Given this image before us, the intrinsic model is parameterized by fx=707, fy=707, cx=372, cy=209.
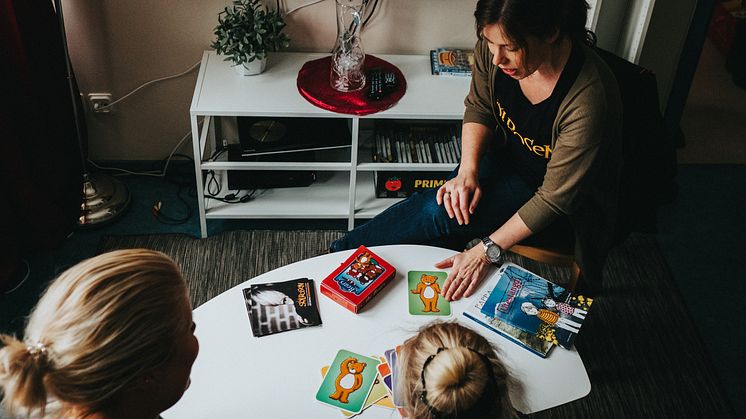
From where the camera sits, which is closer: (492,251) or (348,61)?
(492,251)

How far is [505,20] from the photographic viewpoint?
5.10 feet

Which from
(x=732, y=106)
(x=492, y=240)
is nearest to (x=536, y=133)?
(x=492, y=240)

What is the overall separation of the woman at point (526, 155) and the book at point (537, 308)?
7cm

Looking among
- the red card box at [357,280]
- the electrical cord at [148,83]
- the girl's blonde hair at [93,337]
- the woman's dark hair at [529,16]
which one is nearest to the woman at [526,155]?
the woman's dark hair at [529,16]

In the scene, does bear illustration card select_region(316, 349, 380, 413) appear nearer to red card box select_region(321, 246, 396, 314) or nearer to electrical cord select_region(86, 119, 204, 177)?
red card box select_region(321, 246, 396, 314)

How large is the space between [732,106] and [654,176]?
198cm

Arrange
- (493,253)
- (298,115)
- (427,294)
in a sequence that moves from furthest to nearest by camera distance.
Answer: (298,115) → (493,253) → (427,294)

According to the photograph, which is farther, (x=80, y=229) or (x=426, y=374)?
(x=80, y=229)

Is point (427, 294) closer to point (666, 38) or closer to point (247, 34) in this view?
point (247, 34)

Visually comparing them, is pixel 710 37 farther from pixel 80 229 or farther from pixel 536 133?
pixel 80 229

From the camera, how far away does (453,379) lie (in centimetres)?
117

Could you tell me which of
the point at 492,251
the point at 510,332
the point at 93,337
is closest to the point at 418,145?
the point at 492,251

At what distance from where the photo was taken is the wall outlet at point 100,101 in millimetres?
2619

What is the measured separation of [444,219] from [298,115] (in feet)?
1.99
